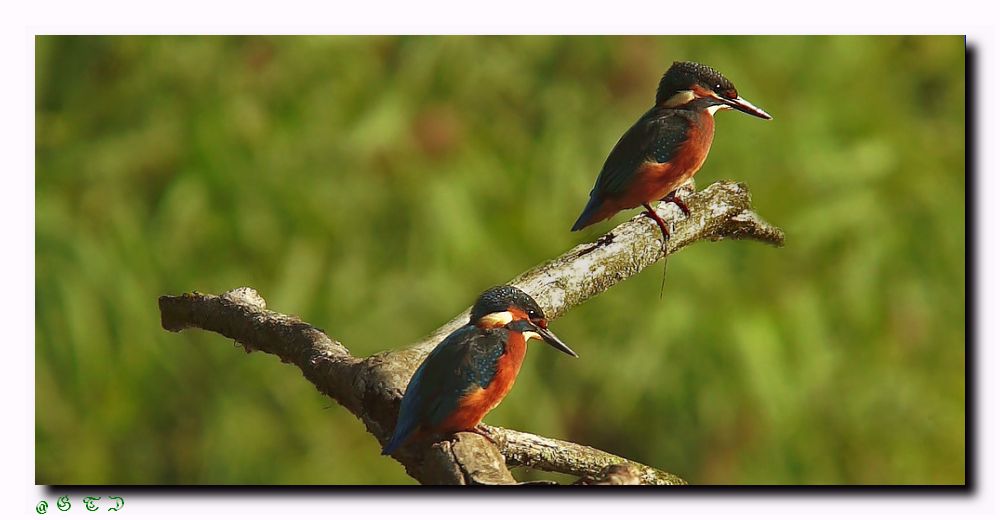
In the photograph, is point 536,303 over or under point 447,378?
over

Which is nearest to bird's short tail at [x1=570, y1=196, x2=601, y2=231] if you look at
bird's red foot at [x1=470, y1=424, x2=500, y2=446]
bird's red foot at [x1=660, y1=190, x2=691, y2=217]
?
bird's red foot at [x1=660, y1=190, x2=691, y2=217]

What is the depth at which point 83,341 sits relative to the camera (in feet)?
8.00

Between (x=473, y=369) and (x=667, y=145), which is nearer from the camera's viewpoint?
(x=473, y=369)

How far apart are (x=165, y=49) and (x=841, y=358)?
5.07ft

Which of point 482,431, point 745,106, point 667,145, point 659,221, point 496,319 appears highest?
point 745,106

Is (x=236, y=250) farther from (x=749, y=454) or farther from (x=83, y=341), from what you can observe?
(x=749, y=454)

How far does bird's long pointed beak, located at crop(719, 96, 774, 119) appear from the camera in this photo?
2195 mm

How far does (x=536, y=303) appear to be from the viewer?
1983mm

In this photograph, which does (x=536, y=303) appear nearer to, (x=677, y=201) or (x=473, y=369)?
(x=473, y=369)

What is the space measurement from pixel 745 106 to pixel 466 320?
0.67m

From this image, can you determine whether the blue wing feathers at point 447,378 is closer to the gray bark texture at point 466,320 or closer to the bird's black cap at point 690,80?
the gray bark texture at point 466,320

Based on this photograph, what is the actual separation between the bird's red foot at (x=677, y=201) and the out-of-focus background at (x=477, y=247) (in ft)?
0.76

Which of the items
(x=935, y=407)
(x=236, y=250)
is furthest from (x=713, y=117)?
(x=236, y=250)

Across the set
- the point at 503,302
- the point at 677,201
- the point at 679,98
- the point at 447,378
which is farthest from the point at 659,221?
the point at 447,378
